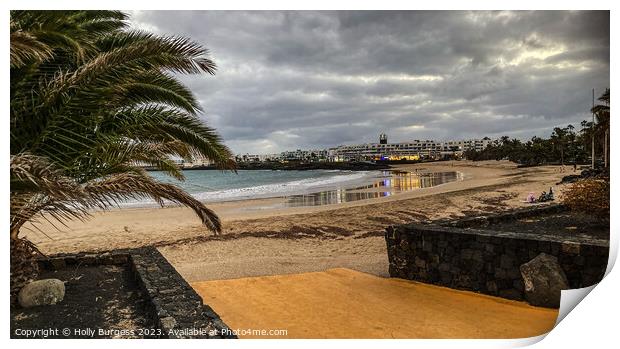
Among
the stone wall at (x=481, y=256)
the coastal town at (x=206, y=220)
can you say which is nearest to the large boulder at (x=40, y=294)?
the coastal town at (x=206, y=220)

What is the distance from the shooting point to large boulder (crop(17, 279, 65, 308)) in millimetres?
4055

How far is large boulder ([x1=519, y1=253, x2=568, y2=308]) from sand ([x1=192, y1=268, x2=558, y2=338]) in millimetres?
121

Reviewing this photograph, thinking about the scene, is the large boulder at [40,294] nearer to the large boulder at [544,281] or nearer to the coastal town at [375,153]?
the coastal town at [375,153]

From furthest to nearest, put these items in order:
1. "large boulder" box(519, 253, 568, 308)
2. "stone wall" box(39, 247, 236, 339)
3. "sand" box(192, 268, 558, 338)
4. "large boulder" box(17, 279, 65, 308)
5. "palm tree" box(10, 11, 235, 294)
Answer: "large boulder" box(519, 253, 568, 308) → "sand" box(192, 268, 558, 338) → "large boulder" box(17, 279, 65, 308) → "palm tree" box(10, 11, 235, 294) → "stone wall" box(39, 247, 236, 339)

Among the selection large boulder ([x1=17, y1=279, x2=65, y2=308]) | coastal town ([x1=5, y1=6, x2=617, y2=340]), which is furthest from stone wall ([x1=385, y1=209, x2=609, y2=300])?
large boulder ([x1=17, y1=279, x2=65, y2=308])

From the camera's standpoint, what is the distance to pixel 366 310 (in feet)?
16.4

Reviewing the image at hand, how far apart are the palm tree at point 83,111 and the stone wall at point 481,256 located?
3.16 meters

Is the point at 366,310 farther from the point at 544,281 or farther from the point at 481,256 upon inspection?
the point at 544,281

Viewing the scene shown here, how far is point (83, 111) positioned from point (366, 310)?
411 cm

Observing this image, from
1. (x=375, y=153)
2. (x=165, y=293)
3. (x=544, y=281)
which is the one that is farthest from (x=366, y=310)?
(x=375, y=153)

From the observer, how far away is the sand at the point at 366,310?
4328mm

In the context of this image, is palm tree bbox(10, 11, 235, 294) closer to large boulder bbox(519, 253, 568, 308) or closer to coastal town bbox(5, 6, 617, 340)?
coastal town bbox(5, 6, 617, 340)

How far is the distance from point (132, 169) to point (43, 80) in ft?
4.48
